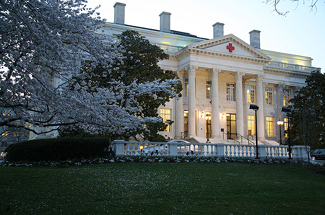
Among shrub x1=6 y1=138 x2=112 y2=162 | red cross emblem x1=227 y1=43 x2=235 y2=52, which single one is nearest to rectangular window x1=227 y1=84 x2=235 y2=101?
red cross emblem x1=227 y1=43 x2=235 y2=52

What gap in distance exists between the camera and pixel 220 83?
4356 cm

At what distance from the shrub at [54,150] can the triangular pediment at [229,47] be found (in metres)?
23.3

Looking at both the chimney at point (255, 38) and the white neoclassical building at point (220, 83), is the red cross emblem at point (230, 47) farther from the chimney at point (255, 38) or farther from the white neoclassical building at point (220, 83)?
the chimney at point (255, 38)

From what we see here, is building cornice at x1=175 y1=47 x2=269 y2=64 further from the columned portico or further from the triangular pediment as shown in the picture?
the columned portico

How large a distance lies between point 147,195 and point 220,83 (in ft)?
121

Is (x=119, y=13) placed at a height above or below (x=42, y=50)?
above

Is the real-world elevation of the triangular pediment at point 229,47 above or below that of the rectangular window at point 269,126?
above

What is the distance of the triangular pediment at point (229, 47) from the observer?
37.9 meters

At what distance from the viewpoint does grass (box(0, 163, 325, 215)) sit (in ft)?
22.7

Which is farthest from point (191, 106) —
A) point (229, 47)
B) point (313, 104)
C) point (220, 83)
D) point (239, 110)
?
point (313, 104)

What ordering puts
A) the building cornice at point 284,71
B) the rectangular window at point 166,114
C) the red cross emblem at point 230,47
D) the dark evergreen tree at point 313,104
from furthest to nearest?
the building cornice at point 284,71 < the rectangular window at point 166,114 < the red cross emblem at point 230,47 < the dark evergreen tree at point 313,104

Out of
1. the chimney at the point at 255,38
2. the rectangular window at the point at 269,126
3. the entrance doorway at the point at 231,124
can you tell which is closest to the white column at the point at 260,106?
the entrance doorway at the point at 231,124

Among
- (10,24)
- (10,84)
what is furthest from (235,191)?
(10,24)

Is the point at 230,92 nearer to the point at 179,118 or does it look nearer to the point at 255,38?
the point at 179,118
